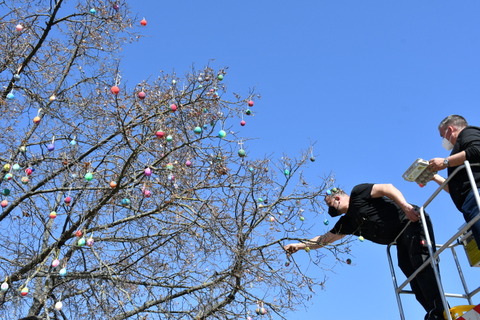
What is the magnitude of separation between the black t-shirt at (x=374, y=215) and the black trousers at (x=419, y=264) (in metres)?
0.17

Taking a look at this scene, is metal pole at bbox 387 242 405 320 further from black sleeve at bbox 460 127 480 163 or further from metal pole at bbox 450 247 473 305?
black sleeve at bbox 460 127 480 163

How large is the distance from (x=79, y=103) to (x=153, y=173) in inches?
77.2

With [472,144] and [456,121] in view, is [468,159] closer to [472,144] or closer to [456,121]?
[472,144]

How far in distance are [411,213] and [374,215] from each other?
1.91 ft

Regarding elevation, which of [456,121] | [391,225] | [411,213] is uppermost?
[456,121]

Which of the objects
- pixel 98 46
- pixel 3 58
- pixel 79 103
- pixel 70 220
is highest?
pixel 98 46

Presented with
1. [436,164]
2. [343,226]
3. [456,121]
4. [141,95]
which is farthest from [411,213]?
[141,95]

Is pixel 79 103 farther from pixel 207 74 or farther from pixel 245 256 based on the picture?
pixel 245 256

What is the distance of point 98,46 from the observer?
8.97 m

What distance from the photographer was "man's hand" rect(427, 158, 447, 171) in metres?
4.44

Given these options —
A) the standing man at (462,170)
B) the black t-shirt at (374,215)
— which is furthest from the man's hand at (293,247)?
the standing man at (462,170)

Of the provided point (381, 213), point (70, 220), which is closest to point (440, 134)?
point (381, 213)

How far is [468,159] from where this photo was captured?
14.2 ft

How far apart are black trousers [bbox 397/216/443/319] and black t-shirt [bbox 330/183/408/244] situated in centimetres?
17
